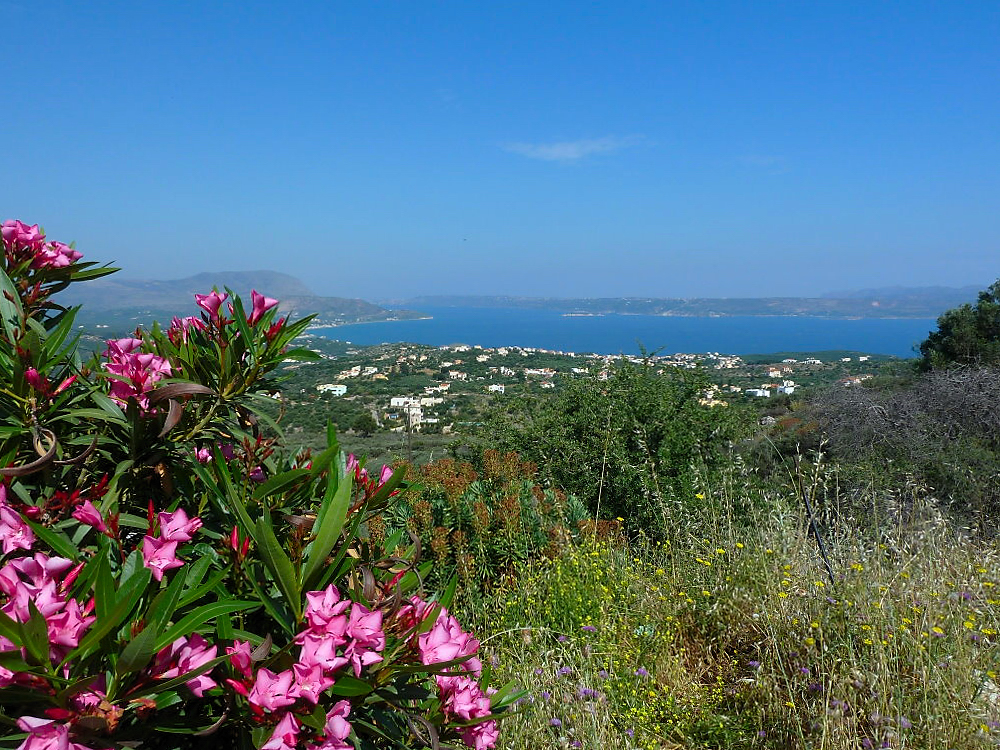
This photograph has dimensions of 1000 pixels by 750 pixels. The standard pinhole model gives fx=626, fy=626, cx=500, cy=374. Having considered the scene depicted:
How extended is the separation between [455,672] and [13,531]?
2.74ft

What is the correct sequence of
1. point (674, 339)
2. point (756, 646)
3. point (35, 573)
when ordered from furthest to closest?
point (674, 339) < point (756, 646) < point (35, 573)

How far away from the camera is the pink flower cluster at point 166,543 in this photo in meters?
1.06

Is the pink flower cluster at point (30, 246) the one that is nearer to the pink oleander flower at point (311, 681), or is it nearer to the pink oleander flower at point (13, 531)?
the pink oleander flower at point (13, 531)

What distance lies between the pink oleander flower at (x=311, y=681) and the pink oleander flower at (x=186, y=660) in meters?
0.14

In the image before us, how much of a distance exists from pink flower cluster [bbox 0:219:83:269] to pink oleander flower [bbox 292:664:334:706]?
1.31 metres

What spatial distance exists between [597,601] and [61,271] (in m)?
2.55

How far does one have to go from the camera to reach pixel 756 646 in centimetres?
258

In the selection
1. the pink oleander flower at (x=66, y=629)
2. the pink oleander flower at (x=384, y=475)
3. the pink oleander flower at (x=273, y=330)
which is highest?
the pink oleander flower at (x=273, y=330)

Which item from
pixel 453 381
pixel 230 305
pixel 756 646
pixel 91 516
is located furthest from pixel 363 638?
pixel 453 381

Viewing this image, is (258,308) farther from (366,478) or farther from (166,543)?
(166,543)

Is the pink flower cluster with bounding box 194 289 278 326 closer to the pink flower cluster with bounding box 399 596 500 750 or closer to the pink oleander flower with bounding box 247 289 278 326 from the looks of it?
the pink oleander flower with bounding box 247 289 278 326

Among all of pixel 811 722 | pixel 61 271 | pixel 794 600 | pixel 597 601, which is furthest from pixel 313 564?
pixel 794 600

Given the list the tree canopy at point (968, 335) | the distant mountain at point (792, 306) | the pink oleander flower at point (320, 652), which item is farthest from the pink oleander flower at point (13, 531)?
the distant mountain at point (792, 306)

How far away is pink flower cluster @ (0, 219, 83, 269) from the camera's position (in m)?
1.58
